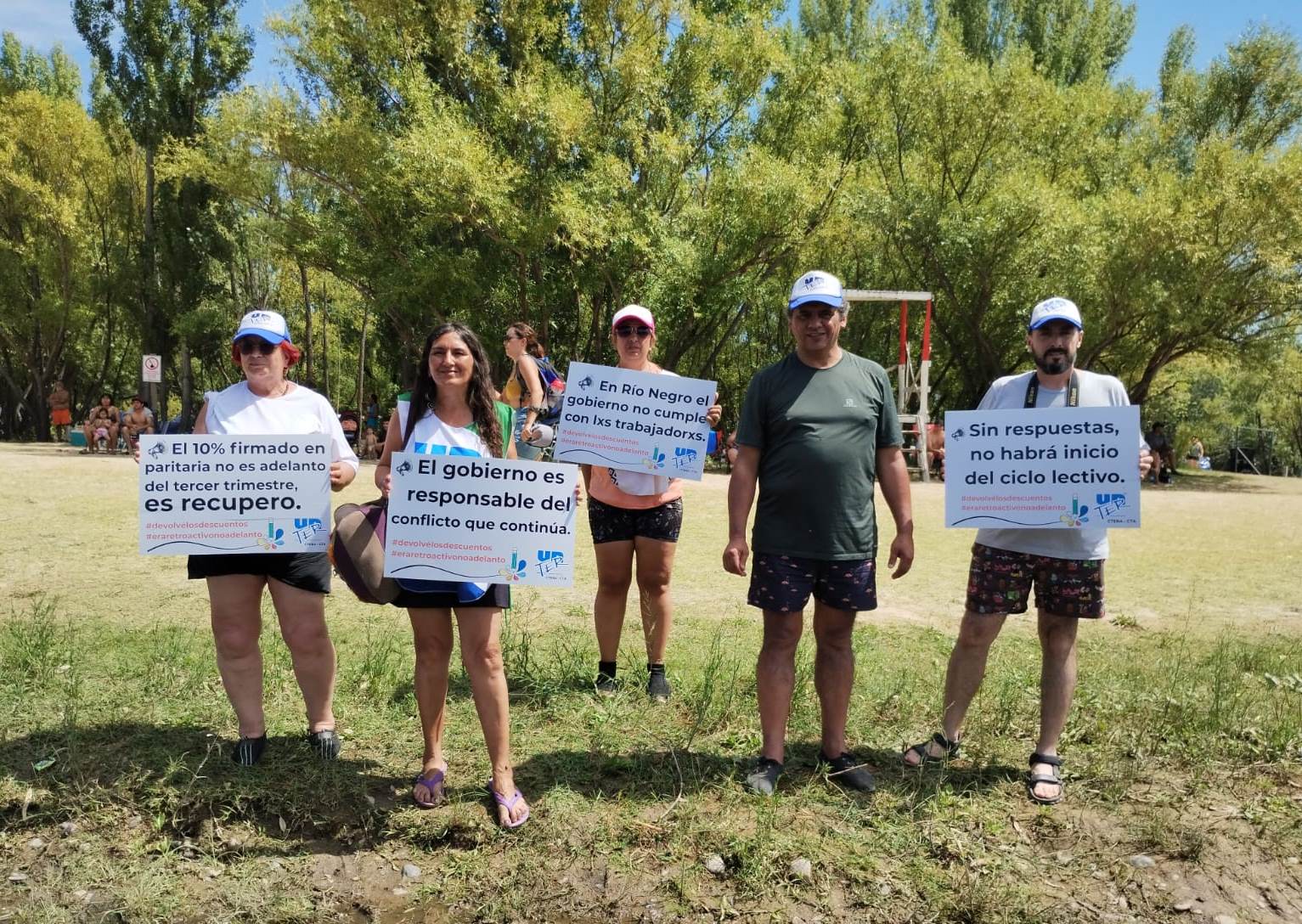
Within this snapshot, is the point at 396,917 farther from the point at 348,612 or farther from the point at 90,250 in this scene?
the point at 90,250

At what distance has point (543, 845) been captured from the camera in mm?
3297

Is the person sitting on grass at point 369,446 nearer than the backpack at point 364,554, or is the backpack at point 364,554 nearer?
the backpack at point 364,554

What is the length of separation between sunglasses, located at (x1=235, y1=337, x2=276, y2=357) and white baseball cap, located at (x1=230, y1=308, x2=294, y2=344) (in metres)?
0.02

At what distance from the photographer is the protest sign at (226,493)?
3629 mm

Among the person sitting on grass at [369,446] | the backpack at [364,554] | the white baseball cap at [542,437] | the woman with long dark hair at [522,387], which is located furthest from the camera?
the person sitting on grass at [369,446]

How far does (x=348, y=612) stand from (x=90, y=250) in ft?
109

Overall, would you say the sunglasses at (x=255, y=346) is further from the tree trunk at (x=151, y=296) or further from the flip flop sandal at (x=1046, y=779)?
the tree trunk at (x=151, y=296)

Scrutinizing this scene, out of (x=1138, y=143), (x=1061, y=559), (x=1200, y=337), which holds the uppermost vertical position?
(x=1138, y=143)

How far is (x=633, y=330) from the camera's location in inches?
181

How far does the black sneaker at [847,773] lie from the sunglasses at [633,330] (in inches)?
86.5

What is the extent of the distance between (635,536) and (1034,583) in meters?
1.86

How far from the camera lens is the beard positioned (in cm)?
Result: 373

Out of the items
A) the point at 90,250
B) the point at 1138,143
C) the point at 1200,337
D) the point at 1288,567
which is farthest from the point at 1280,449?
the point at 90,250

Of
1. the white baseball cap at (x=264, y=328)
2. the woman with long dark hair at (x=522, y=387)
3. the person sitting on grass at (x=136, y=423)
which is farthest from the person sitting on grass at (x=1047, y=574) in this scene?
the person sitting on grass at (x=136, y=423)
